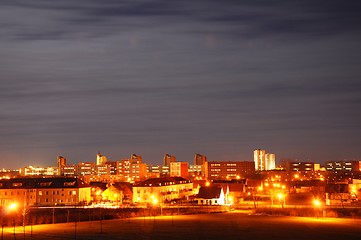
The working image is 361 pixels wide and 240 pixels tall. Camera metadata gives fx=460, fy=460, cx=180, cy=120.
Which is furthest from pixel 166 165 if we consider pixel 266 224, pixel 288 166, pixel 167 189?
pixel 266 224

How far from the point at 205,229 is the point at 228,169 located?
316 ft

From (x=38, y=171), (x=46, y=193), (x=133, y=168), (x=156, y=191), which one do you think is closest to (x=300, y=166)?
(x=133, y=168)

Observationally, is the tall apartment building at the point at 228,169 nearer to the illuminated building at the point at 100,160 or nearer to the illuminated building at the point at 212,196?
the illuminated building at the point at 100,160

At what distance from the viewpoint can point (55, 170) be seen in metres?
163

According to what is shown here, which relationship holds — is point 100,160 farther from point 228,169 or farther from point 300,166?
point 300,166

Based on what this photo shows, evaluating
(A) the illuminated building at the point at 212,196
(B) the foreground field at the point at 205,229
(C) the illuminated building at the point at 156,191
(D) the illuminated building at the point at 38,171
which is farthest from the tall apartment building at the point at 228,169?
(B) the foreground field at the point at 205,229

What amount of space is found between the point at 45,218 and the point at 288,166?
11797 centimetres

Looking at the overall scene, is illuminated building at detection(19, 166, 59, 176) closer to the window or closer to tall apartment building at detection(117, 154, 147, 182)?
tall apartment building at detection(117, 154, 147, 182)

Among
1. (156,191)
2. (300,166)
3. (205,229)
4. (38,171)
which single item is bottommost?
(205,229)

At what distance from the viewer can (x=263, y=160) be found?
14700 cm

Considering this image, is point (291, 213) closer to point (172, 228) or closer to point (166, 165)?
point (172, 228)

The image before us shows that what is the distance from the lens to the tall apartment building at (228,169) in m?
125

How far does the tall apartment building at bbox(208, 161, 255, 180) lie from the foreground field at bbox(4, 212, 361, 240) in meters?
86.8

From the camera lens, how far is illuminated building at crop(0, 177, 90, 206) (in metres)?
53.9
